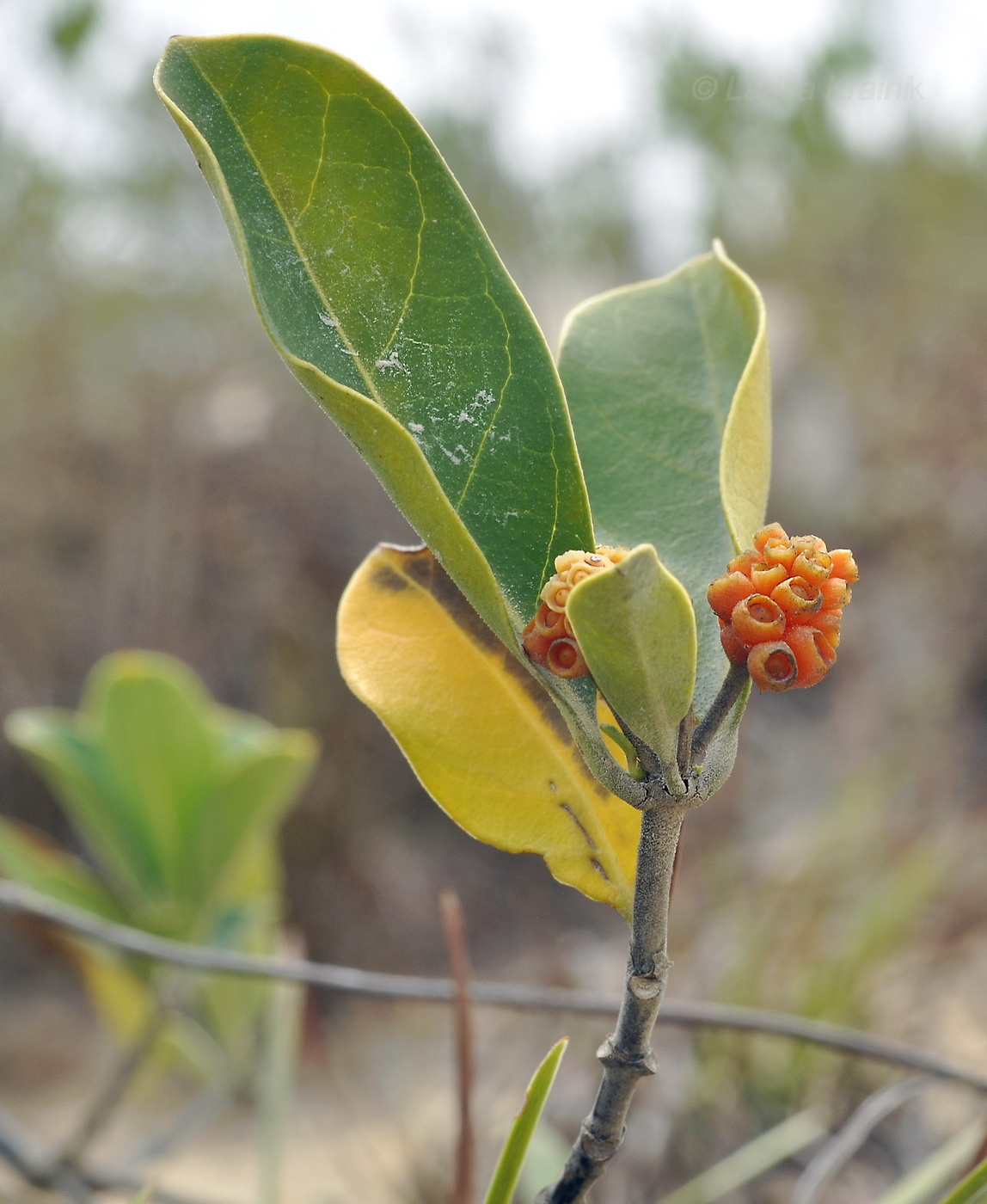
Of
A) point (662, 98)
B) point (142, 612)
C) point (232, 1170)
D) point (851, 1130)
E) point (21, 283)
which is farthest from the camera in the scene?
point (662, 98)

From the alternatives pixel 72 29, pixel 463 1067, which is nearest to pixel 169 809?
pixel 463 1067

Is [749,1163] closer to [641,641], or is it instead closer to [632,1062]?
[632,1062]

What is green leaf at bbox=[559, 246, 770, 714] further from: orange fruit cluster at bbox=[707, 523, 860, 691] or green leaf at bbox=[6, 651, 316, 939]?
green leaf at bbox=[6, 651, 316, 939]

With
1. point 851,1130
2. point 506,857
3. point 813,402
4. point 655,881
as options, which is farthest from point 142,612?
point 813,402

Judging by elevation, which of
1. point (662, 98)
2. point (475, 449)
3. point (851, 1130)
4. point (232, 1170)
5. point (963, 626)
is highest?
point (662, 98)

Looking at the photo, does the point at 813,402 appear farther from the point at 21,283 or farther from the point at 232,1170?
the point at 232,1170

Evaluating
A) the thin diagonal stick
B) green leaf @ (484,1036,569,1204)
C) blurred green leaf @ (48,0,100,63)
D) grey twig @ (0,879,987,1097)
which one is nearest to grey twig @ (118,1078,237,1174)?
grey twig @ (0,879,987,1097)
